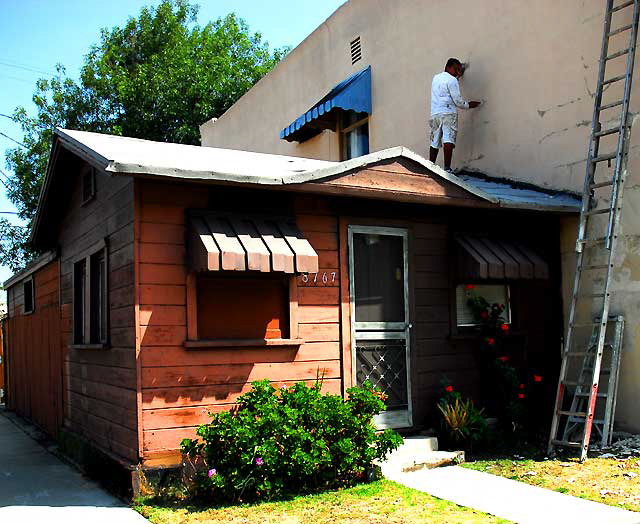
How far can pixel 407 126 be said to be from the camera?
12.6 meters

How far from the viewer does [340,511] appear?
19.8ft

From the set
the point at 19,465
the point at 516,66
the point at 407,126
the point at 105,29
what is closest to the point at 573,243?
the point at 516,66

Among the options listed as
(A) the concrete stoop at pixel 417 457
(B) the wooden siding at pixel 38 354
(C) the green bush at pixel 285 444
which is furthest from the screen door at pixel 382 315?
(B) the wooden siding at pixel 38 354

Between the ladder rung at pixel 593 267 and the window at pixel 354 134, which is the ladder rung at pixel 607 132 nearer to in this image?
the ladder rung at pixel 593 267

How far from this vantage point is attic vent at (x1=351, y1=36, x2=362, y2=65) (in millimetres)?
14117

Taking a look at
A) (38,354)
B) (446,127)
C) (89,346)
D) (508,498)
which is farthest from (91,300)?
(446,127)

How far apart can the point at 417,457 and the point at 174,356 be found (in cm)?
272

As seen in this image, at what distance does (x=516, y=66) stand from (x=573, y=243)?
2.77 meters

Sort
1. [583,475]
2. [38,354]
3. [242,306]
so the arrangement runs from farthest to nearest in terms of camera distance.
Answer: [38,354], [242,306], [583,475]

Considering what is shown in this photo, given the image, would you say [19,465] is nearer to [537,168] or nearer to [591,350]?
[591,350]

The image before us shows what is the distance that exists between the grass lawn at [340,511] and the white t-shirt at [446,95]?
623cm

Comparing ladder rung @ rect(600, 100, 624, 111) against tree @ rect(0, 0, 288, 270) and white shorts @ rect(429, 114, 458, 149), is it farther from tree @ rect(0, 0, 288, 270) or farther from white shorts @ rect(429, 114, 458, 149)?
tree @ rect(0, 0, 288, 270)

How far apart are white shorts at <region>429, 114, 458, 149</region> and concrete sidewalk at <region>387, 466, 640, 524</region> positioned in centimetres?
535

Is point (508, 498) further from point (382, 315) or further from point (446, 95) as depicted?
point (446, 95)
